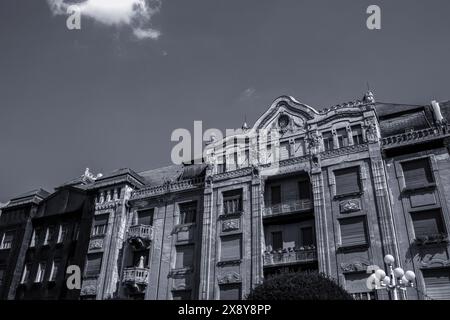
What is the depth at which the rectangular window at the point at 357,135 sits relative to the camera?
2885cm

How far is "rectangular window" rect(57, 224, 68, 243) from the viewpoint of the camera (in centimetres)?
3688

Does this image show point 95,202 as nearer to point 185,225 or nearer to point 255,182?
point 185,225

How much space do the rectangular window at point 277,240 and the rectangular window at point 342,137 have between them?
7653mm

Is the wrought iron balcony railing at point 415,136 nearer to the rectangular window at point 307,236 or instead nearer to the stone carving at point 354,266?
the rectangular window at point 307,236

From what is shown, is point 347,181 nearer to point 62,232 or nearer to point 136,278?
point 136,278

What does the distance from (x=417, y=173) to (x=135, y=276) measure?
20883 millimetres

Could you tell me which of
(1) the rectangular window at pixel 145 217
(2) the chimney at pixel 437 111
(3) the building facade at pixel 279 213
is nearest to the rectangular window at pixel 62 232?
(3) the building facade at pixel 279 213

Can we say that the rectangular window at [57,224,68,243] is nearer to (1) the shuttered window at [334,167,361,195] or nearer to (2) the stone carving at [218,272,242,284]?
(2) the stone carving at [218,272,242,284]

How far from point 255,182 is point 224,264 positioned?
6333 mm

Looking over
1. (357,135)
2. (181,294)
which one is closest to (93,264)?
(181,294)

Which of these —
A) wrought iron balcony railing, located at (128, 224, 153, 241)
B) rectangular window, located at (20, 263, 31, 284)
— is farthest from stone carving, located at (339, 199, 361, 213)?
rectangular window, located at (20, 263, 31, 284)

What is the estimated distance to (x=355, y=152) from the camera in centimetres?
2811

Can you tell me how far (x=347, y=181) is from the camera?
27.7 meters
